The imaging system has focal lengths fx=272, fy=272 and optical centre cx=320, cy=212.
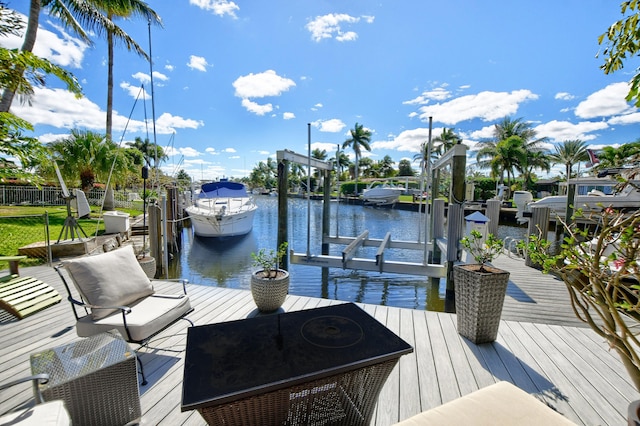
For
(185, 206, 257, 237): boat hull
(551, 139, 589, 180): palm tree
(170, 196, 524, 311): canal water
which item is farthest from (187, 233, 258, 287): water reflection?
(551, 139, 589, 180): palm tree

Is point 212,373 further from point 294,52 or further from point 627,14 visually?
point 294,52

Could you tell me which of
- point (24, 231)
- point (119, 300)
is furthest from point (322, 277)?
point (24, 231)

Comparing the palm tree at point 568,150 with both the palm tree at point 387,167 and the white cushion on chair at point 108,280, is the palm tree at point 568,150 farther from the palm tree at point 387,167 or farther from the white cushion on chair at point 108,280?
the white cushion on chair at point 108,280

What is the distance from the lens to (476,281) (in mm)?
2623

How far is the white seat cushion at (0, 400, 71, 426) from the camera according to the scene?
3.66ft

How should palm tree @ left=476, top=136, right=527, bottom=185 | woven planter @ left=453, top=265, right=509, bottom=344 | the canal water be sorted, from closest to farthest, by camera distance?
woven planter @ left=453, top=265, right=509, bottom=344 → the canal water → palm tree @ left=476, top=136, right=527, bottom=185

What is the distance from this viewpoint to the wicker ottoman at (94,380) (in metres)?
1.45

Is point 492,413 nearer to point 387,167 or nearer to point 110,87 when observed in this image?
point 110,87

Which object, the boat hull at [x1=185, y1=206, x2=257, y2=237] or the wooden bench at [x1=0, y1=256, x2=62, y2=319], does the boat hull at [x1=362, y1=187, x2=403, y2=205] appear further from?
the wooden bench at [x1=0, y1=256, x2=62, y2=319]

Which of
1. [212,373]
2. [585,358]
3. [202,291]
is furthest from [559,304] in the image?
[202,291]

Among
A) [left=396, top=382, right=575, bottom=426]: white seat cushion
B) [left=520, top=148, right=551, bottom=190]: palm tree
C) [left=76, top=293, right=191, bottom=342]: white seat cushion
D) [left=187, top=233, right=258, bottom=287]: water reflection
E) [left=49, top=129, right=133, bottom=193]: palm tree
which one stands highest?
[left=520, top=148, right=551, bottom=190]: palm tree

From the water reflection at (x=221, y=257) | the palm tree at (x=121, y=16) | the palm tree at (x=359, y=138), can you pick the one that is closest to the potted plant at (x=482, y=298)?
the water reflection at (x=221, y=257)

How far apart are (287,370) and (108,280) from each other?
2.23m

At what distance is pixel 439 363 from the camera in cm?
238
